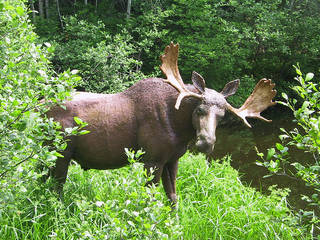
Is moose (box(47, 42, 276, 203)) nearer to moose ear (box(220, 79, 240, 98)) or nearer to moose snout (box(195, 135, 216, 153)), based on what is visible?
moose ear (box(220, 79, 240, 98))

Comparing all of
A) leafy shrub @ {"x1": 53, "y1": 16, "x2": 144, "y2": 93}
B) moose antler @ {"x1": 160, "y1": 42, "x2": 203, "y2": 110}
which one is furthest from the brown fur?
leafy shrub @ {"x1": 53, "y1": 16, "x2": 144, "y2": 93}

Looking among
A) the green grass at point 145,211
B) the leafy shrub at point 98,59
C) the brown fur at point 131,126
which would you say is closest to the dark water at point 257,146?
the green grass at point 145,211

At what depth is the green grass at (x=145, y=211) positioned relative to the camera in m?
1.93

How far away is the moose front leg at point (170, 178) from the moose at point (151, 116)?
110 mm

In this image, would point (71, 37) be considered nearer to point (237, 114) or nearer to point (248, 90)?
point (248, 90)

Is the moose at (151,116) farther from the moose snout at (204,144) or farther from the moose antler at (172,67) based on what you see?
the moose snout at (204,144)

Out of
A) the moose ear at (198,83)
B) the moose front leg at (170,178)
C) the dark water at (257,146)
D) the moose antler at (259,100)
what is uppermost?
the moose ear at (198,83)

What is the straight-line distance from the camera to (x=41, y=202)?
3.17m

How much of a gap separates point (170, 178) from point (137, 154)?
149 cm

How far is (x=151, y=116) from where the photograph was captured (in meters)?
2.95

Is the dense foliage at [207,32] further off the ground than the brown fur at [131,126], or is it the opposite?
the brown fur at [131,126]

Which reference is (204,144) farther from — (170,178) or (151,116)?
(170,178)

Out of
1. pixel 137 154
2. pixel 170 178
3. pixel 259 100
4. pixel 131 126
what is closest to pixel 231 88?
pixel 259 100

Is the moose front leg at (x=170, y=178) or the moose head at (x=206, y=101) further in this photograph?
the moose front leg at (x=170, y=178)
